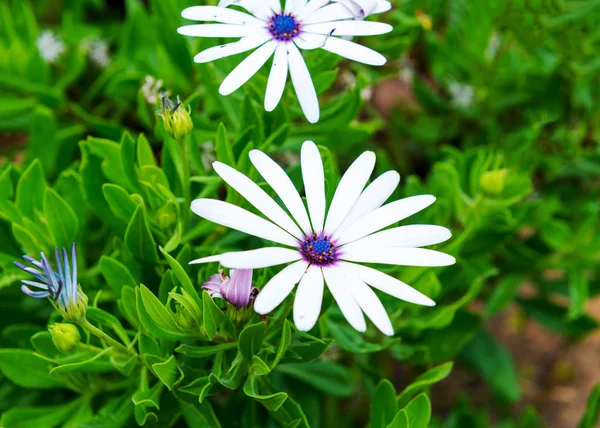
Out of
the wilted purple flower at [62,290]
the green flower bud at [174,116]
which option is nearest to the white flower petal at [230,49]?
the green flower bud at [174,116]

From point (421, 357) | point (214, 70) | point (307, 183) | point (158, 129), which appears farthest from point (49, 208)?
point (421, 357)

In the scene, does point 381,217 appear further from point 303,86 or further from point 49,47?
point 49,47

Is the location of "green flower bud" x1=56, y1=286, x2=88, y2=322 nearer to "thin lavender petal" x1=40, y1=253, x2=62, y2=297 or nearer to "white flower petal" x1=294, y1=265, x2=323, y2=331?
"thin lavender petal" x1=40, y1=253, x2=62, y2=297

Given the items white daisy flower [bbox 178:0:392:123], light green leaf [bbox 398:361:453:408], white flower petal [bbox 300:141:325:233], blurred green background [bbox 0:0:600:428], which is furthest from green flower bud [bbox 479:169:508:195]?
white flower petal [bbox 300:141:325:233]

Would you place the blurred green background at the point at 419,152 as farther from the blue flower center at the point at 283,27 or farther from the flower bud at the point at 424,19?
the blue flower center at the point at 283,27

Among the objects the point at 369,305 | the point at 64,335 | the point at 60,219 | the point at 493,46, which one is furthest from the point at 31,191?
the point at 493,46
